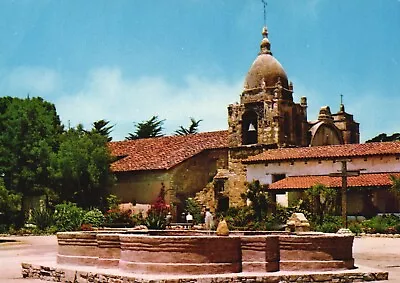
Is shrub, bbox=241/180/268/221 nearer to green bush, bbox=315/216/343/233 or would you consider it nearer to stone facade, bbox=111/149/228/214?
green bush, bbox=315/216/343/233

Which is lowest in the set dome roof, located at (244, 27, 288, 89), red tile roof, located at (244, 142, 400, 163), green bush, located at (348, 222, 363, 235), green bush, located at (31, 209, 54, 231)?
green bush, located at (348, 222, 363, 235)

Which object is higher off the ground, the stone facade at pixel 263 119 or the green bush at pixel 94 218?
the stone facade at pixel 263 119

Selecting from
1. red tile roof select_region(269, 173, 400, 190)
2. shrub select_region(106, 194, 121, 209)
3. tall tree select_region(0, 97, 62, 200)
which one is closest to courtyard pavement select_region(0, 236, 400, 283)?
red tile roof select_region(269, 173, 400, 190)

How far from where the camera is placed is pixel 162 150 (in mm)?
46469

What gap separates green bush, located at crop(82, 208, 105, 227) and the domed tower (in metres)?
10.7

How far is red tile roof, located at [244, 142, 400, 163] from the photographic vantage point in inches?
1459

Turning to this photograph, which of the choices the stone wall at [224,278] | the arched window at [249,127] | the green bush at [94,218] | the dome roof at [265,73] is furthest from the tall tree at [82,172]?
the stone wall at [224,278]

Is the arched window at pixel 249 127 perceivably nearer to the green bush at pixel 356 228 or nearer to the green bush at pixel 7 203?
the green bush at pixel 356 228

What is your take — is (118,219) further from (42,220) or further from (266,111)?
(266,111)

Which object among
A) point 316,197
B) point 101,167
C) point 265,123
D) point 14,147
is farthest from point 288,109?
point 14,147

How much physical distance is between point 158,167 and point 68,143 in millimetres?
5888

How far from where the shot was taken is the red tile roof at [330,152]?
122 feet

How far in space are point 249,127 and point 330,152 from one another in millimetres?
7032

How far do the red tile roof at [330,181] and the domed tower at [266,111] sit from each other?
4439 millimetres
